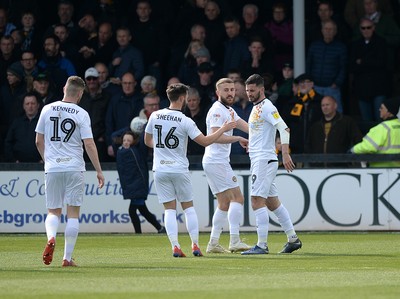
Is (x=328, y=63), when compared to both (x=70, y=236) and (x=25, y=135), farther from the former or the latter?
(x=70, y=236)

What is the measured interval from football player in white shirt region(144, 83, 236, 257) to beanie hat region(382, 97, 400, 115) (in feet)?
19.6

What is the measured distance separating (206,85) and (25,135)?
3.47 m

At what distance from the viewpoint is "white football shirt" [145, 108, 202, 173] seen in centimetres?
1489

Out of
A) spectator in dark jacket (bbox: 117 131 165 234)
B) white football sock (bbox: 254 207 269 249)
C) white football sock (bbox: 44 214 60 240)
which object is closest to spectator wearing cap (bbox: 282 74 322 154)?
spectator in dark jacket (bbox: 117 131 165 234)

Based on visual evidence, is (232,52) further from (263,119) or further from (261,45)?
(263,119)

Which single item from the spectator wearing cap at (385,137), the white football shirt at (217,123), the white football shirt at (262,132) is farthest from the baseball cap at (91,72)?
the white football shirt at (262,132)

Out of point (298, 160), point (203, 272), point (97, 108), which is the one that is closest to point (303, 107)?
point (298, 160)

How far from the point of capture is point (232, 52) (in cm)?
2258

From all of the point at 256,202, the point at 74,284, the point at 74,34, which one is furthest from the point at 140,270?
the point at 74,34

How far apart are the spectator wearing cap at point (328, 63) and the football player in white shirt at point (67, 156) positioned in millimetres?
8904

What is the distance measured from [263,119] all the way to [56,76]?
8467mm

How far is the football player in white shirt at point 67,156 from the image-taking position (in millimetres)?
13844

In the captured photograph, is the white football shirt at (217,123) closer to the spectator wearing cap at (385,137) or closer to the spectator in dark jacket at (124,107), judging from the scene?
the spectator wearing cap at (385,137)

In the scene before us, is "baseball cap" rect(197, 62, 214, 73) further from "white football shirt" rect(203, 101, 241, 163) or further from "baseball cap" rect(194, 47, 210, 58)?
"white football shirt" rect(203, 101, 241, 163)
